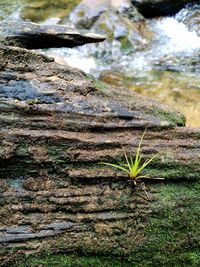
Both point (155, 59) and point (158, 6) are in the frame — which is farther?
point (158, 6)

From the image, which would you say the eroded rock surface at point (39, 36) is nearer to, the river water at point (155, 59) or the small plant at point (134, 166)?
the small plant at point (134, 166)

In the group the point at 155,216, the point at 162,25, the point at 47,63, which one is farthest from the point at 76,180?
the point at 162,25

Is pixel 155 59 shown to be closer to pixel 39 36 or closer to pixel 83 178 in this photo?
pixel 39 36

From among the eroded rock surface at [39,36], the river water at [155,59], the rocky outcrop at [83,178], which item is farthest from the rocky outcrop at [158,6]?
the rocky outcrop at [83,178]

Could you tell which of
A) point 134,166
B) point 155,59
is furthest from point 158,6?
point 134,166

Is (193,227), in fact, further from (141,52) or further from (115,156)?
(141,52)

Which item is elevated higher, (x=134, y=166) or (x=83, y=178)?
(x=134, y=166)
